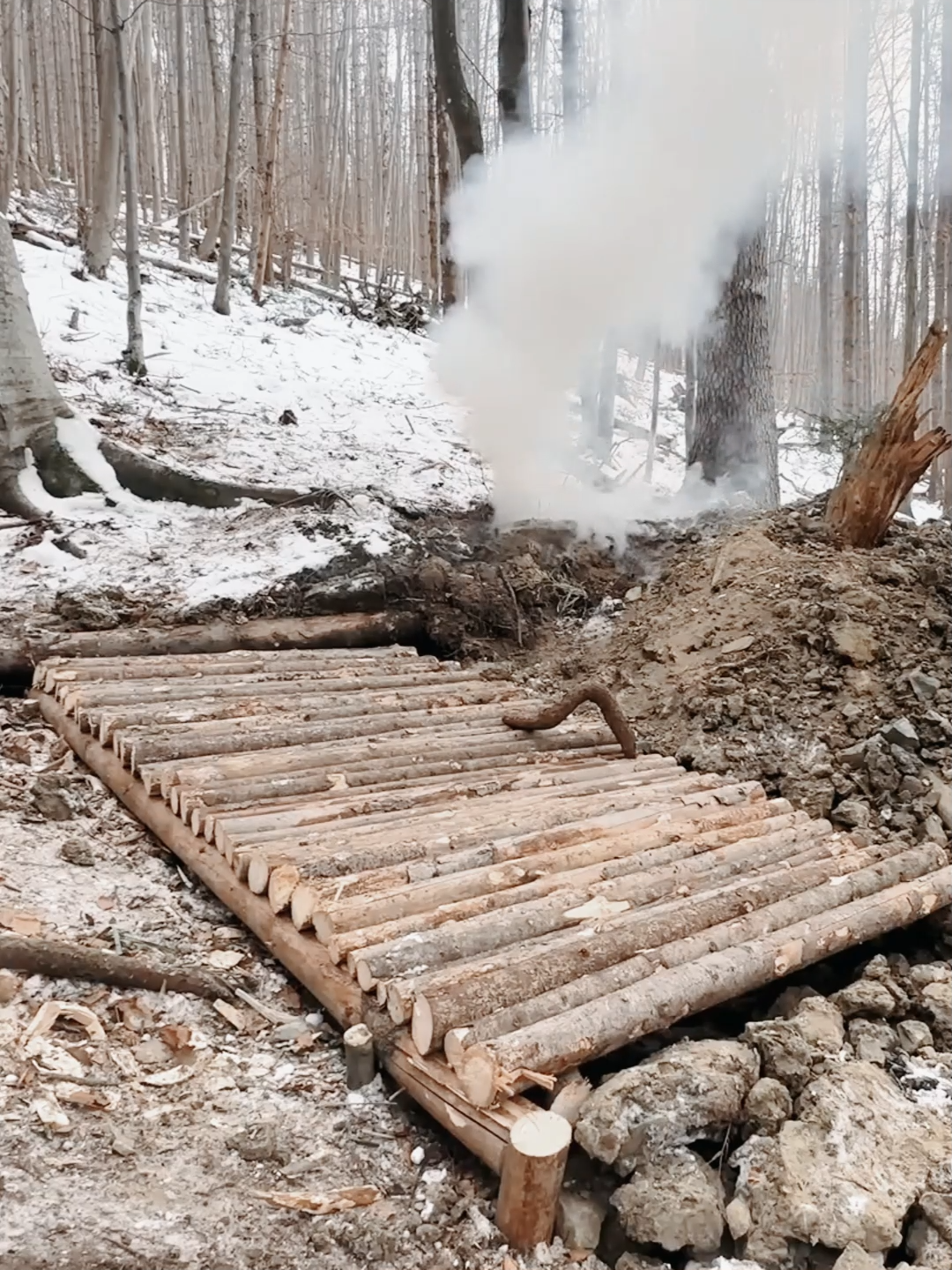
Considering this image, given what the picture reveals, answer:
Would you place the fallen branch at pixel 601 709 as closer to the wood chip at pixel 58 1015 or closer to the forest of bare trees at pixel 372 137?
the wood chip at pixel 58 1015

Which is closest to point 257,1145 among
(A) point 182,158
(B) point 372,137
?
(A) point 182,158

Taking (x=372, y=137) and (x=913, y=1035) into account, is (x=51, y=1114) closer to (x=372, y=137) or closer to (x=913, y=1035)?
(x=913, y=1035)

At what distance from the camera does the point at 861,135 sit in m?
15.6

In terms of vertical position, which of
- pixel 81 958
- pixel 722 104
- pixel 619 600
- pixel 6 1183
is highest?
pixel 722 104

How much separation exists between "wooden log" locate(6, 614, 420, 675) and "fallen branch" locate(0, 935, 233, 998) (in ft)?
9.33

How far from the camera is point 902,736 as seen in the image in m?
4.75

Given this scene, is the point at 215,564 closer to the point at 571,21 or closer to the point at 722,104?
the point at 722,104

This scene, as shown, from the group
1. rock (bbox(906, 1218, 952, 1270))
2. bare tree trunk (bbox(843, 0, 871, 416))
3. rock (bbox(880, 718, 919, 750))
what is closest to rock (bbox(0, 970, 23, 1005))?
rock (bbox(906, 1218, 952, 1270))

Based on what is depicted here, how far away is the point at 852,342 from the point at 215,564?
9.76 metres

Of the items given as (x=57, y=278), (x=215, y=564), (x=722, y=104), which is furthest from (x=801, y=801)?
(x=57, y=278)

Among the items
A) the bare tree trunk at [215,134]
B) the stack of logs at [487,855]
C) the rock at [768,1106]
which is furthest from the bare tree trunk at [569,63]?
the rock at [768,1106]

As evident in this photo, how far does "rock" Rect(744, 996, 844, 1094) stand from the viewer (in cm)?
264

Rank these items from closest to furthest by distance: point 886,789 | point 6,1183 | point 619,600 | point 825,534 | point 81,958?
point 6,1183 → point 81,958 → point 886,789 → point 825,534 → point 619,600

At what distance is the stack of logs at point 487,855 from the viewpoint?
9.05ft
